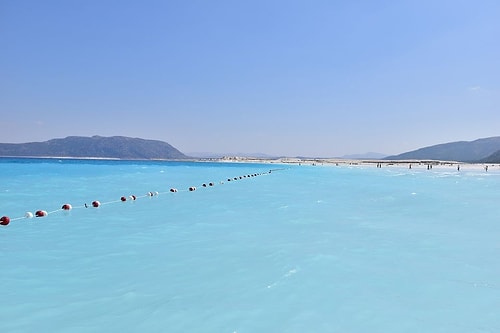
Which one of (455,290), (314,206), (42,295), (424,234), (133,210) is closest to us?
(42,295)

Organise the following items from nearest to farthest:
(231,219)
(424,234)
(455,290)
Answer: (455,290)
(424,234)
(231,219)

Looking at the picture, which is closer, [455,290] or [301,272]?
[455,290]

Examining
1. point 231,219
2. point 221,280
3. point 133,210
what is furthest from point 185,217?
point 221,280

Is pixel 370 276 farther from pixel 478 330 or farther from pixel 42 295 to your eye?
pixel 42 295

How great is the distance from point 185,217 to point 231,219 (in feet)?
6.72

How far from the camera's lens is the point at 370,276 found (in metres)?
8.30

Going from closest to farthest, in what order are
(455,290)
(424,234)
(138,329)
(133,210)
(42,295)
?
(138,329) → (42,295) → (455,290) → (424,234) → (133,210)

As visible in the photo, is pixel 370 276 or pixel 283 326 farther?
pixel 370 276

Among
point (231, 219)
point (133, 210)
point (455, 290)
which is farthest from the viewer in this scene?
point (133, 210)

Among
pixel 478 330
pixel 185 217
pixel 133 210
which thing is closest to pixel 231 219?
pixel 185 217

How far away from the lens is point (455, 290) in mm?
7555

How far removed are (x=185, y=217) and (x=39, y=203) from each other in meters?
9.73

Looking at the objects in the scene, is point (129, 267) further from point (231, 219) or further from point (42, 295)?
point (231, 219)

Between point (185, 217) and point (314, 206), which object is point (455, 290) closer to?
point (185, 217)
